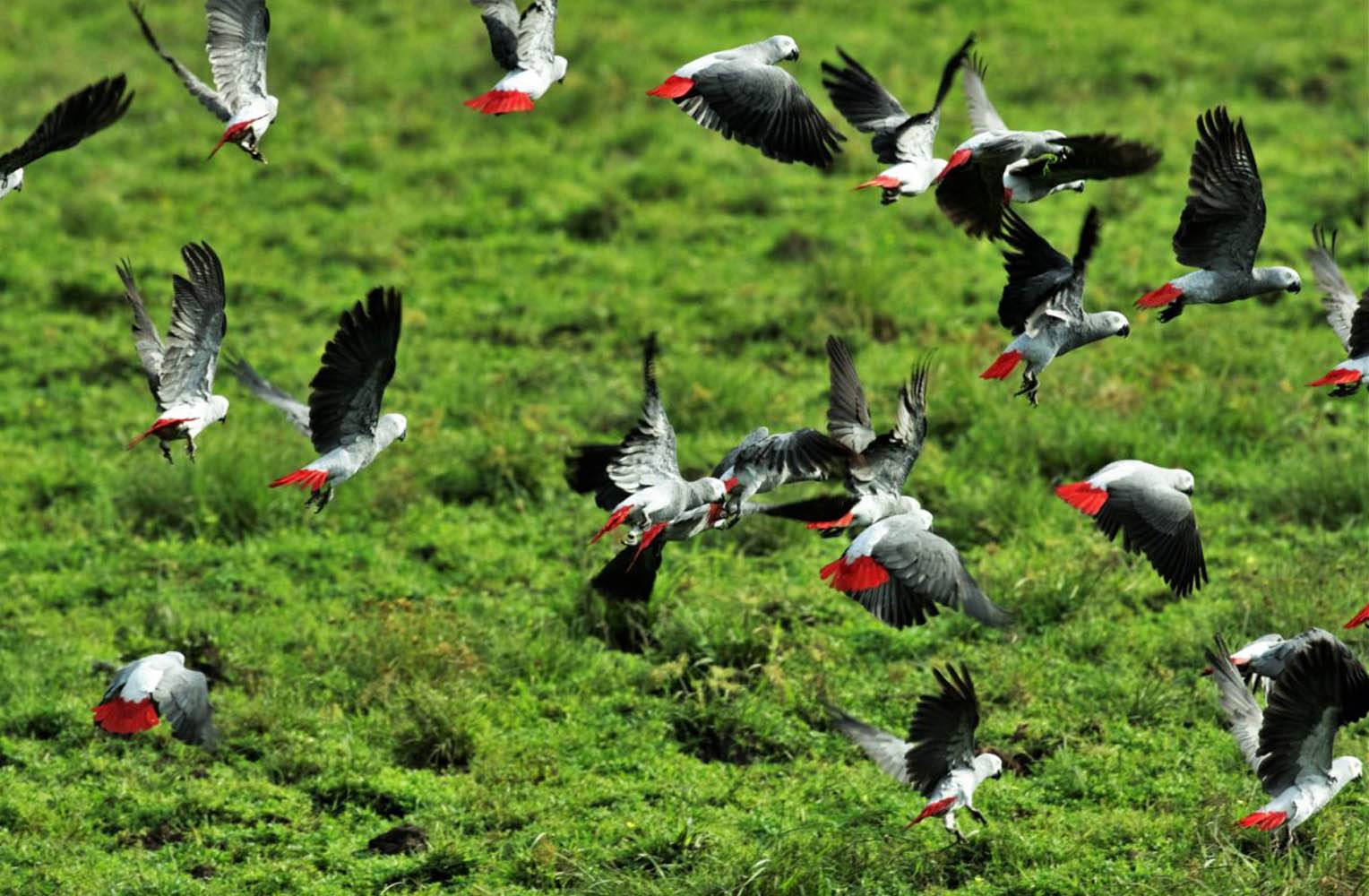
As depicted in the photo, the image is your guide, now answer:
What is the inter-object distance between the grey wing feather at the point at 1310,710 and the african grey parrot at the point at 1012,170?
5.70 feet

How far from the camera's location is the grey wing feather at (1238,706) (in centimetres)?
702

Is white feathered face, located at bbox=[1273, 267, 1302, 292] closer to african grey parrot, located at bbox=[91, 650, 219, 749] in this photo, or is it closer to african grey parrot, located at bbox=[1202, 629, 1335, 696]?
african grey parrot, located at bbox=[1202, 629, 1335, 696]

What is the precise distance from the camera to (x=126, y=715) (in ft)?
23.3

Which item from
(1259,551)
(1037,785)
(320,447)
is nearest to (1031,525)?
(1259,551)

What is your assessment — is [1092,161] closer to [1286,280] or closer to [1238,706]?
[1286,280]

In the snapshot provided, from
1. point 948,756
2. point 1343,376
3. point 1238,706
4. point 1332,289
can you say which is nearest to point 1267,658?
point 1238,706

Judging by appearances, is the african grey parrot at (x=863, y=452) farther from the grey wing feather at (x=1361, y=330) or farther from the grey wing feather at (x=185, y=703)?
the grey wing feather at (x=185, y=703)

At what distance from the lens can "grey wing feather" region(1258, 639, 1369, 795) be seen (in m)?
5.93

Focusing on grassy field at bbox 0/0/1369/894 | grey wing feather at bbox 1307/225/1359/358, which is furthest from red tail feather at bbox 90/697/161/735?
grey wing feather at bbox 1307/225/1359/358

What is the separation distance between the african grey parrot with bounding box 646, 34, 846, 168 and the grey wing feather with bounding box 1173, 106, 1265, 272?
53.8 inches

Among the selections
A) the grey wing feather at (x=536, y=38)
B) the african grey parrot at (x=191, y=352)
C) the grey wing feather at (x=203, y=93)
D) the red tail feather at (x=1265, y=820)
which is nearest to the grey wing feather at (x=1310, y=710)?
the red tail feather at (x=1265, y=820)

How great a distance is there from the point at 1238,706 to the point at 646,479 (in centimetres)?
250

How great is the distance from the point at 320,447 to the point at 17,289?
6.40 meters

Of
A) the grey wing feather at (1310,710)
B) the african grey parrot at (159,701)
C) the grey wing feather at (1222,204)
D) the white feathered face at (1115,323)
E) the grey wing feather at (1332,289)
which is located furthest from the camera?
the grey wing feather at (1332,289)
